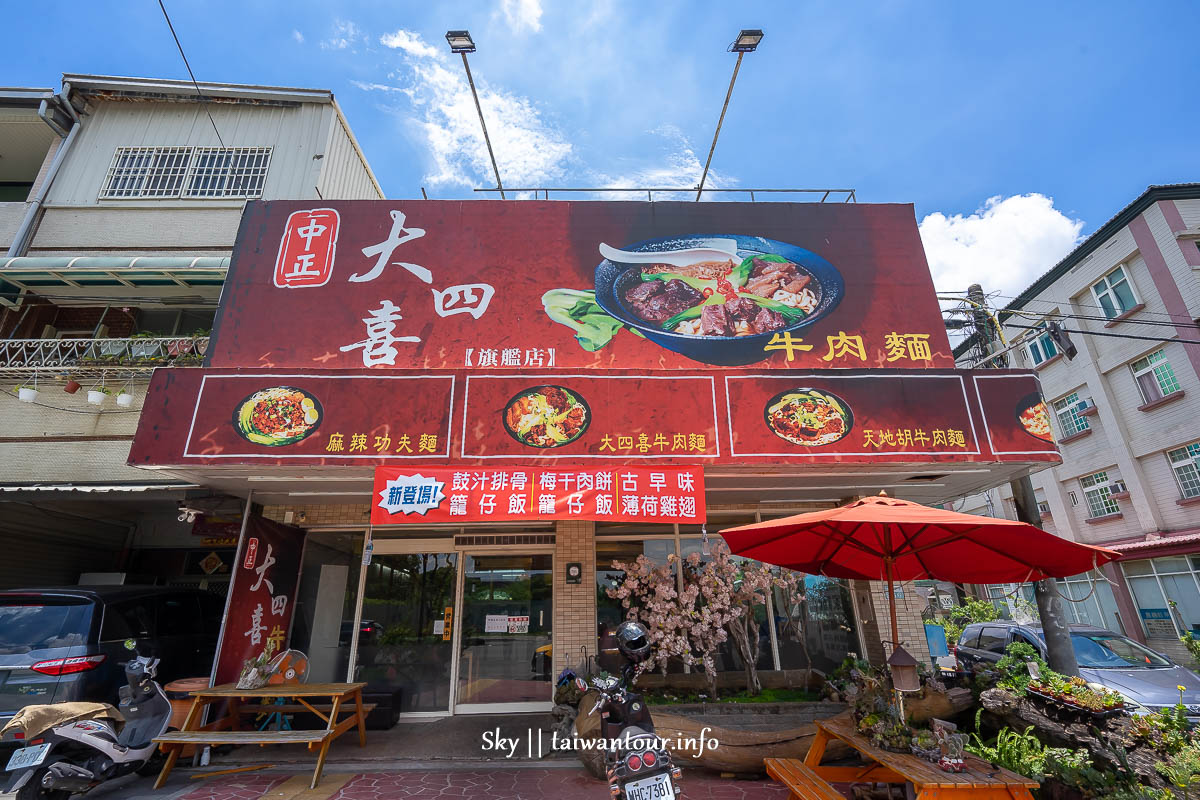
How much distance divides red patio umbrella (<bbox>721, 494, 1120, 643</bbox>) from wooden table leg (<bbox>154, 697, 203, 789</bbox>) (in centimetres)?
618

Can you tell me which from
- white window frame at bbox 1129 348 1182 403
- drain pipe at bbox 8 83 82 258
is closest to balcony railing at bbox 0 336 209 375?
drain pipe at bbox 8 83 82 258

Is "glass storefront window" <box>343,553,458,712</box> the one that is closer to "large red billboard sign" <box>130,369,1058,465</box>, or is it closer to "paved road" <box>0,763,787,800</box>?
"paved road" <box>0,763,787,800</box>

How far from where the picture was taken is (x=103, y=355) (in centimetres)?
914

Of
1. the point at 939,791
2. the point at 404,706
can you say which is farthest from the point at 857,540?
the point at 404,706

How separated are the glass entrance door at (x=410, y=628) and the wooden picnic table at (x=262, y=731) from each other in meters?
0.90

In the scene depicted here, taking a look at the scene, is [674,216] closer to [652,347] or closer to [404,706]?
[652,347]

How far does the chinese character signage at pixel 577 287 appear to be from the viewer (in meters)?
7.90

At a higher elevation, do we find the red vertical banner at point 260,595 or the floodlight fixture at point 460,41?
the floodlight fixture at point 460,41

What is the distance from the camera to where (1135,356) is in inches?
688

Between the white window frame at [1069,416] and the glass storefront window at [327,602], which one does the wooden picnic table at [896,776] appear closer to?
the glass storefront window at [327,602]

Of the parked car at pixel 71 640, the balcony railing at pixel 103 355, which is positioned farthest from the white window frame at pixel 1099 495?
the balcony railing at pixel 103 355

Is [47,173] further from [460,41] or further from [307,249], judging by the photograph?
[460,41]

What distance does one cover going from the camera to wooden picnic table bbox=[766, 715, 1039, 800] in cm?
356

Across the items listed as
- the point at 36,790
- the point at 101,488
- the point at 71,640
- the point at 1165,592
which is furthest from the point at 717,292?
the point at 1165,592
